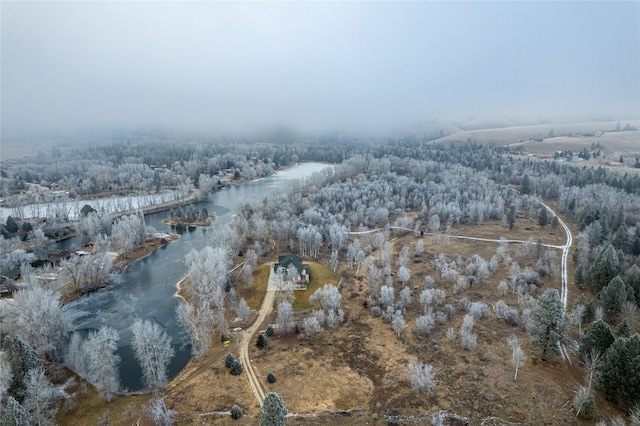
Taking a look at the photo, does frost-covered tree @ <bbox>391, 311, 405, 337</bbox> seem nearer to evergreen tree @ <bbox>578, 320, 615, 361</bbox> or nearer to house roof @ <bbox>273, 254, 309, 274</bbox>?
evergreen tree @ <bbox>578, 320, 615, 361</bbox>

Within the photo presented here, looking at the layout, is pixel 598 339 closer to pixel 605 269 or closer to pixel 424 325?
pixel 424 325

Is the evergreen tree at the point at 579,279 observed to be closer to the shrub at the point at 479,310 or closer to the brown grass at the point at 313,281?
the shrub at the point at 479,310

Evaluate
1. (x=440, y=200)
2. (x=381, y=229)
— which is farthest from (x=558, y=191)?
(x=381, y=229)

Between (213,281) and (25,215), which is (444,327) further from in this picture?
(25,215)

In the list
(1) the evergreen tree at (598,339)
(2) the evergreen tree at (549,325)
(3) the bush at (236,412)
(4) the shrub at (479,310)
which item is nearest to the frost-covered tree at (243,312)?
(3) the bush at (236,412)

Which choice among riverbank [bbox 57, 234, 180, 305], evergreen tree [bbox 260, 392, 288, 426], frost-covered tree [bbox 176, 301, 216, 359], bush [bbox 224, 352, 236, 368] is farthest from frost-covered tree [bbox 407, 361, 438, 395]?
riverbank [bbox 57, 234, 180, 305]

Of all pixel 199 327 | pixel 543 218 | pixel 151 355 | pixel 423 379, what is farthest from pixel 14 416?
pixel 543 218
